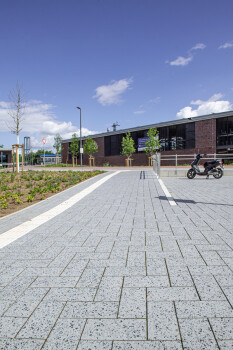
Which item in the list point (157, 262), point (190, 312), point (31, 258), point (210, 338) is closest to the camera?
point (210, 338)

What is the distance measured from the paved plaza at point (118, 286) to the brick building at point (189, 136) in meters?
29.0

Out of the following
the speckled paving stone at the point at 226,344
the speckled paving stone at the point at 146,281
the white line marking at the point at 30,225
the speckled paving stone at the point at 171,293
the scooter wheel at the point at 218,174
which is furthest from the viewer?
the scooter wheel at the point at 218,174

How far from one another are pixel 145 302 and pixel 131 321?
27cm

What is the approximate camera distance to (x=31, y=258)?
3.04m

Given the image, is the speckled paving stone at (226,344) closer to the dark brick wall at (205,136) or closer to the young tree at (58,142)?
the dark brick wall at (205,136)

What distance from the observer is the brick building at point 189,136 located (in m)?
31.0

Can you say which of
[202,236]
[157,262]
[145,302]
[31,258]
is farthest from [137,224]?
[145,302]

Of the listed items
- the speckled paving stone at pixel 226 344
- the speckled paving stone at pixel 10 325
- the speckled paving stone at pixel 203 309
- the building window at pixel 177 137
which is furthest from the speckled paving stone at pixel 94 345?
the building window at pixel 177 137

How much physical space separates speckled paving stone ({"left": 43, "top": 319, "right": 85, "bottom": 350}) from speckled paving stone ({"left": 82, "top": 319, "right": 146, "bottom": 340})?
0.06 metres

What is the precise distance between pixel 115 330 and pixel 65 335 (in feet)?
1.11

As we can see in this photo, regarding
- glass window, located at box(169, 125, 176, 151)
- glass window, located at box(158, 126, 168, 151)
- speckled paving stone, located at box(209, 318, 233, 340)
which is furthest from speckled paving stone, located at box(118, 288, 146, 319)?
glass window, located at box(158, 126, 168, 151)

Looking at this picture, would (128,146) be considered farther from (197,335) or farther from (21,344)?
(21,344)

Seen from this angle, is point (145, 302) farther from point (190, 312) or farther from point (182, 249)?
point (182, 249)

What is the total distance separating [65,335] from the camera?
66.9 inches
